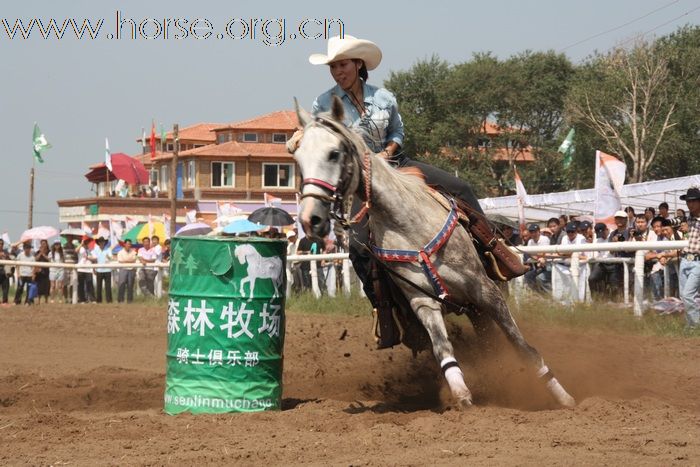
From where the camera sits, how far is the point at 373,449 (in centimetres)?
567

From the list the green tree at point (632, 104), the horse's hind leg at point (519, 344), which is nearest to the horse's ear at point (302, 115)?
the horse's hind leg at point (519, 344)

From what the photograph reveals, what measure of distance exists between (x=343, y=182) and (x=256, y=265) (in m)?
1.26

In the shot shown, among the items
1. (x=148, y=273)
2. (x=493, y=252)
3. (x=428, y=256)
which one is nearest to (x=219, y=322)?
(x=428, y=256)

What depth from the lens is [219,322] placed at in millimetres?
7570

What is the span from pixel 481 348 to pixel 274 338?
1.72 metres

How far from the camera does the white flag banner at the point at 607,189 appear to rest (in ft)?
56.9

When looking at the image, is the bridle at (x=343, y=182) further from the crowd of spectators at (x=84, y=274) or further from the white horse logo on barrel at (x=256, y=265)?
the crowd of spectators at (x=84, y=274)

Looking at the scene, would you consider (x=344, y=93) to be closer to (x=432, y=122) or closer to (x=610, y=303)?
(x=610, y=303)

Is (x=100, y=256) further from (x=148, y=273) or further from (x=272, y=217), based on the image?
(x=272, y=217)

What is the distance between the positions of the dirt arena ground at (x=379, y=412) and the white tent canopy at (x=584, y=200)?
1329 cm

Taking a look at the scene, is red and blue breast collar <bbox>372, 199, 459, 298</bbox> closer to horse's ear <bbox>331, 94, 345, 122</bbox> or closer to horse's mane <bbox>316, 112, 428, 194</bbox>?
horse's mane <bbox>316, 112, 428, 194</bbox>

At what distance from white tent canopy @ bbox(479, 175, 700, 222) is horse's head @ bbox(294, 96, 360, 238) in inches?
649

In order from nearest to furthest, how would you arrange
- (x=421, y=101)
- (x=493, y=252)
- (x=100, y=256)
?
(x=493, y=252) → (x=100, y=256) → (x=421, y=101)

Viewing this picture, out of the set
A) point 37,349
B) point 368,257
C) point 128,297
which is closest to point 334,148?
point 368,257
